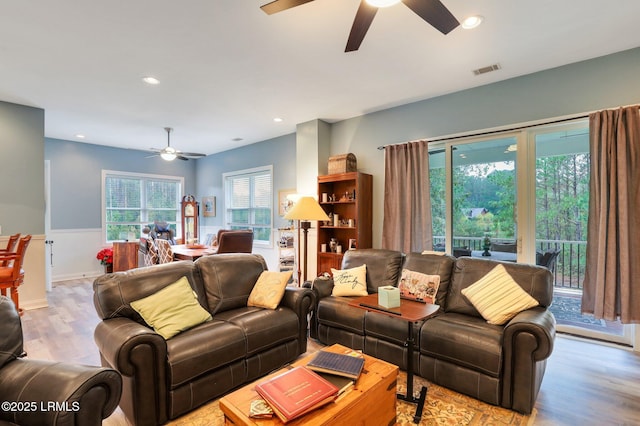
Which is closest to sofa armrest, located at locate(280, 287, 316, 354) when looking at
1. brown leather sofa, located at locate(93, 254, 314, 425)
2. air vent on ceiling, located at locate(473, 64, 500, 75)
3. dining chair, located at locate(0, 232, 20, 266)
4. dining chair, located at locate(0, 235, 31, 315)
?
brown leather sofa, located at locate(93, 254, 314, 425)

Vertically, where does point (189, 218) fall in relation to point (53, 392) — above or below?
above

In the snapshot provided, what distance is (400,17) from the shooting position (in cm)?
237

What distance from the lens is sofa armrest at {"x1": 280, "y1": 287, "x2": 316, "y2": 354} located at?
9.26ft

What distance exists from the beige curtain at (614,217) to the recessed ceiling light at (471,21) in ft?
5.23

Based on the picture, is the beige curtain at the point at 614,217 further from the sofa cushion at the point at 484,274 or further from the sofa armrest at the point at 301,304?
the sofa armrest at the point at 301,304

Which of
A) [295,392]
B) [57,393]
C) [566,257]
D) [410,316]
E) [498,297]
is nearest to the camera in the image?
[57,393]

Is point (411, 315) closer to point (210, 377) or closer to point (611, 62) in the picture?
point (210, 377)

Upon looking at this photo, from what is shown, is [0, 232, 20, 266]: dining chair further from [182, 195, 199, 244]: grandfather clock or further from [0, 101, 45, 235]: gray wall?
[182, 195, 199, 244]: grandfather clock

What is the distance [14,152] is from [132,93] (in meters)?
2.08

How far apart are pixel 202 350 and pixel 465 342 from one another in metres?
1.90

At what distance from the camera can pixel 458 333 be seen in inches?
91.5

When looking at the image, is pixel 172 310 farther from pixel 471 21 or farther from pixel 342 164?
pixel 471 21

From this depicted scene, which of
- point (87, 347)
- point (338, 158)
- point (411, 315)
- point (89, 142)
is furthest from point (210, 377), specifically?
point (89, 142)

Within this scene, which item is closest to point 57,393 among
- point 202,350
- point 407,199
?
point 202,350
